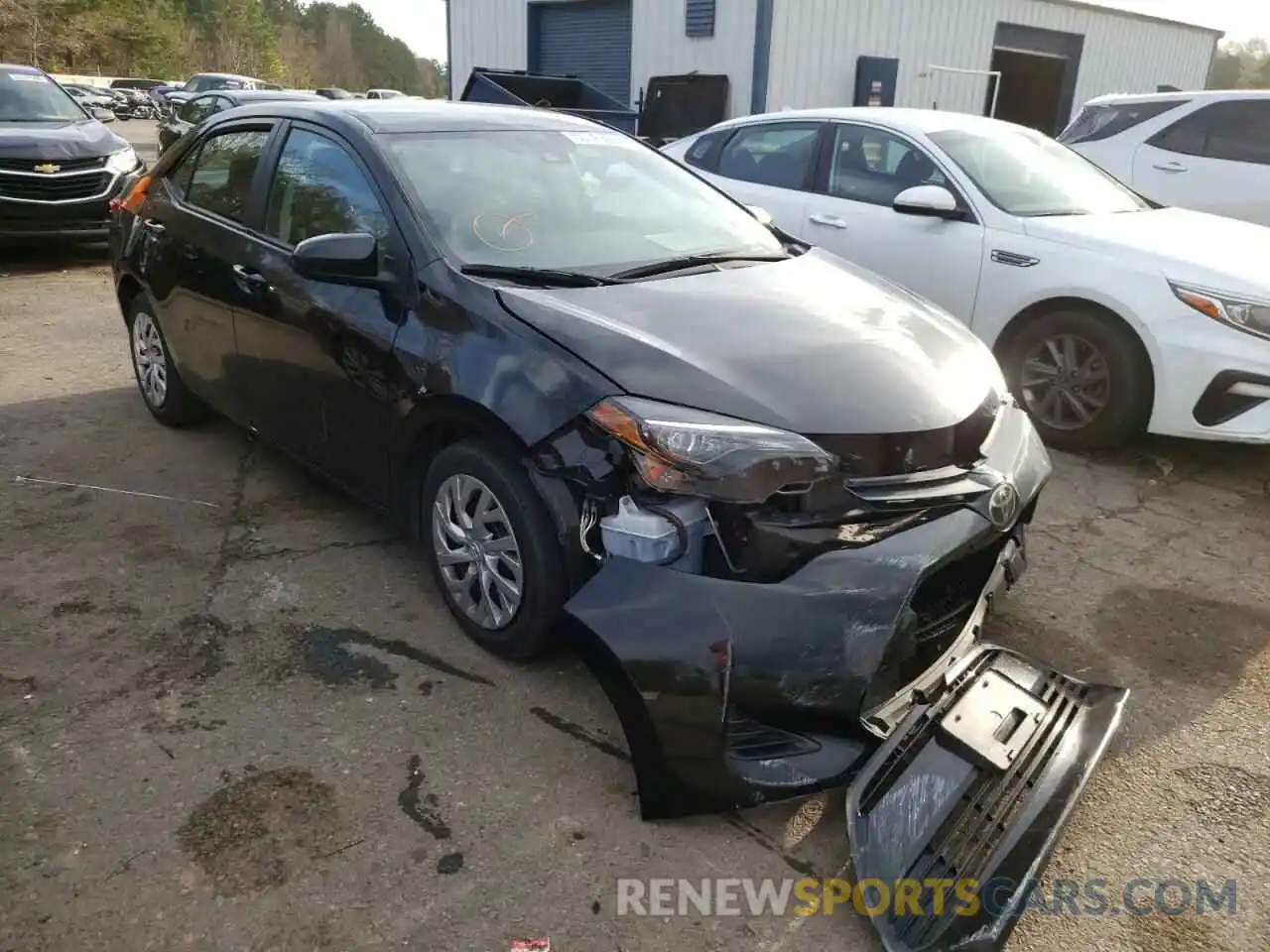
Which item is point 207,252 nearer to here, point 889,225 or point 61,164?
point 889,225

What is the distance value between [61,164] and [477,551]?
8041 mm

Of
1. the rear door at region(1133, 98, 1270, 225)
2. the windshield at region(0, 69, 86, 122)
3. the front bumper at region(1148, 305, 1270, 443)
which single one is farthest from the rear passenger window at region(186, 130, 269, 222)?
the rear door at region(1133, 98, 1270, 225)

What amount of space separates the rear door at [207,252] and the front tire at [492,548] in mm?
1453

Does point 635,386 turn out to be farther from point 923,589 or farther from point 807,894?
point 807,894

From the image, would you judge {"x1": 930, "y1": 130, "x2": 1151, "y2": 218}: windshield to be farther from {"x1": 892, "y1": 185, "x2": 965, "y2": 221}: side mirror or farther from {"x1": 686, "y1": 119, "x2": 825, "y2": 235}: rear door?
{"x1": 686, "y1": 119, "x2": 825, "y2": 235}: rear door

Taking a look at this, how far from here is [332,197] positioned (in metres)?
3.53

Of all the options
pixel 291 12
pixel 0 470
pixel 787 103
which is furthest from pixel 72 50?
pixel 0 470

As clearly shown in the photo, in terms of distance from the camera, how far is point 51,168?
28.6ft

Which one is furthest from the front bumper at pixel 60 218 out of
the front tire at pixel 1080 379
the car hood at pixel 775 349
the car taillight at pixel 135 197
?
the front tire at pixel 1080 379

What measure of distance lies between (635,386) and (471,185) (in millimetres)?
1285

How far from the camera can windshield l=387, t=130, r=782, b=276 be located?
10.6 feet

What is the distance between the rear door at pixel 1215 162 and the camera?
7.84 m

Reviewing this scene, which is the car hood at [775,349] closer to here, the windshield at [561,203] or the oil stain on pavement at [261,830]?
the windshield at [561,203]

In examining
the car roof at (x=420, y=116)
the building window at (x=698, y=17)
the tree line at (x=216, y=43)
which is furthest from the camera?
the tree line at (x=216, y=43)
